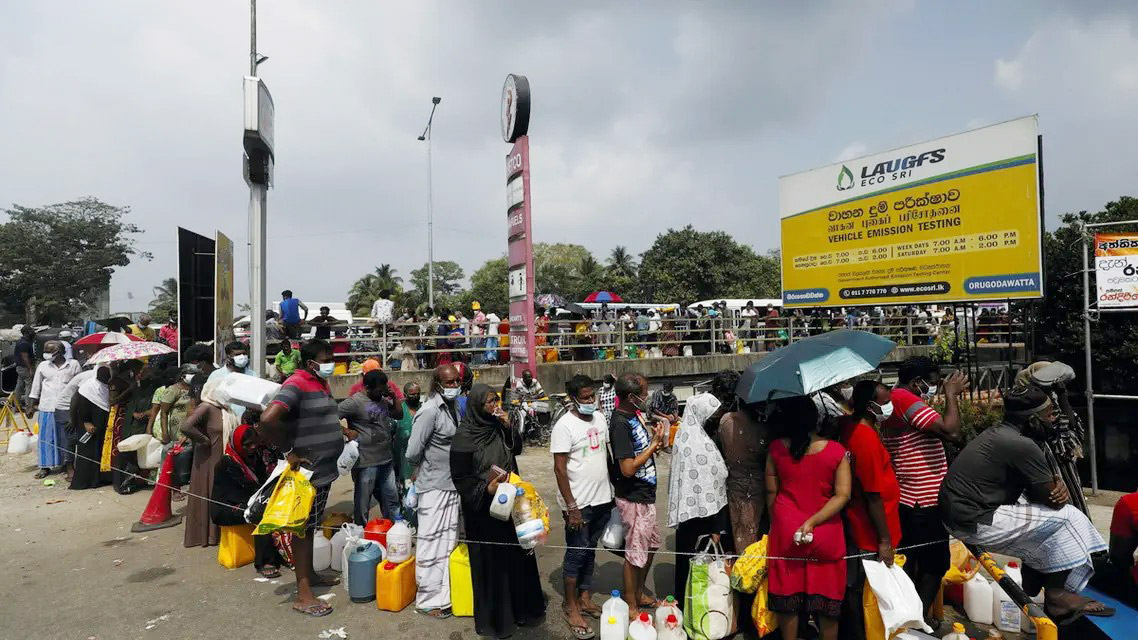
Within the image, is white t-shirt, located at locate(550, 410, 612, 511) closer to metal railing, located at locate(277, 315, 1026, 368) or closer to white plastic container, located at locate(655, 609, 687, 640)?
white plastic container, located at locate(655, 609, 687, 640)

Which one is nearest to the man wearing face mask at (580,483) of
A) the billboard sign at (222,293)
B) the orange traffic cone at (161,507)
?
the orange traffic cone at (161,507)

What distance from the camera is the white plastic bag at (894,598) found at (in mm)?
3205

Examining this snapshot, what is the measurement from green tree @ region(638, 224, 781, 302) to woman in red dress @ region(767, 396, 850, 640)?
143 feet

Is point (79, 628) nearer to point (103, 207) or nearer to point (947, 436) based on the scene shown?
point (947, 436)

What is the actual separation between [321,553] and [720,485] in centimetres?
328

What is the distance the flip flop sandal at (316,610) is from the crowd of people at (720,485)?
1 cm

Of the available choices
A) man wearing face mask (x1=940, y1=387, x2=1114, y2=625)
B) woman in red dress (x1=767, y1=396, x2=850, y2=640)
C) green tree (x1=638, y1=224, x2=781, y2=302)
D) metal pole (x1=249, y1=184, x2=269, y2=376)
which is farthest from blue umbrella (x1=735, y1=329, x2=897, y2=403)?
green tree (x1=638, y1=224, x2=781, y2=302)

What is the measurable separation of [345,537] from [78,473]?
535 cm

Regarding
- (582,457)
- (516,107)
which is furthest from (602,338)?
(582,457)

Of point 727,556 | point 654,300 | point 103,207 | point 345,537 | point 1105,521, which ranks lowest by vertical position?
point 1105,521

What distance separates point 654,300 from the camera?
49781 mm

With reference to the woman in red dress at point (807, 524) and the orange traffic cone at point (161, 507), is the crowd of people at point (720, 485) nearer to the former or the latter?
the woman in red dress at point (807, 524)

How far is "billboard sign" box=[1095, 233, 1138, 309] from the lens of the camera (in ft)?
24.6

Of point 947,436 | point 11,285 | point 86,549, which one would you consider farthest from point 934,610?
point 11,285
